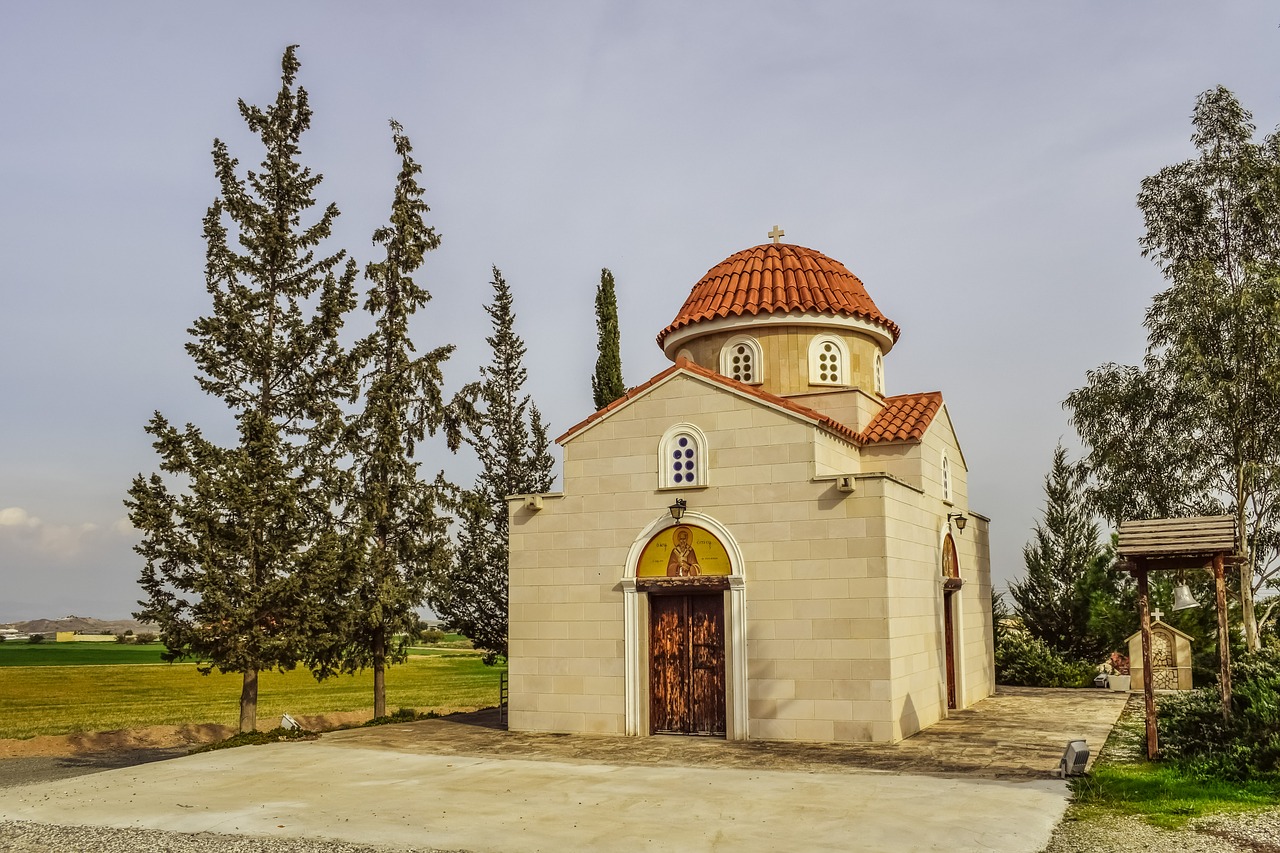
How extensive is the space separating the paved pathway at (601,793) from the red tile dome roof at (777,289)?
8.03m

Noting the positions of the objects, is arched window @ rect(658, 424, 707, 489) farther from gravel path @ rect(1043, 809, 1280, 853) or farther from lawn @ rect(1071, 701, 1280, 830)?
gravel path @ rect(1043, 809, 1280, 853)

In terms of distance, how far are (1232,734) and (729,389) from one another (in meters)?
8.19

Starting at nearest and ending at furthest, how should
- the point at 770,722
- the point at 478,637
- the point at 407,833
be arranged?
the point at 407,833 < the point at 770,722 < the point at 478,637

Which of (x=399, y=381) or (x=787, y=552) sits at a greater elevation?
(x=399, y=381)

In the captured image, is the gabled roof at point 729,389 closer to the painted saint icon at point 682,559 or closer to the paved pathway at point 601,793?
the painted saint icon at point 682,559

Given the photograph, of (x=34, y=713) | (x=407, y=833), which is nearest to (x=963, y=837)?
(x=407, y=833)

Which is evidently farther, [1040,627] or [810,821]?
[1040,627]

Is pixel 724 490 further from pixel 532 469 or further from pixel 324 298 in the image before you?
pixel 532 469

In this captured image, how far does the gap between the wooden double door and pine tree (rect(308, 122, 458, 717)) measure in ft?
17.2

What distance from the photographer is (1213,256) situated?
80.9ft

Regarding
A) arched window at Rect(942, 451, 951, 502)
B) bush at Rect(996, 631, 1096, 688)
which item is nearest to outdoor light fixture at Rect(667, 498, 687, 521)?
arched window at Rect(942, 451, 951, 502)

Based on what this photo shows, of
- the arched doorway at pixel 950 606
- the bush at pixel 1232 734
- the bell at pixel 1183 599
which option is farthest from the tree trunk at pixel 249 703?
the bell at pixel 1183 599

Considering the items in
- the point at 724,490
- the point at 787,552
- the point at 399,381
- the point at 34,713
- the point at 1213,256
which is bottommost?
the point at 34,713

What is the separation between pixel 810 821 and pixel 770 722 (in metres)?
5.70
